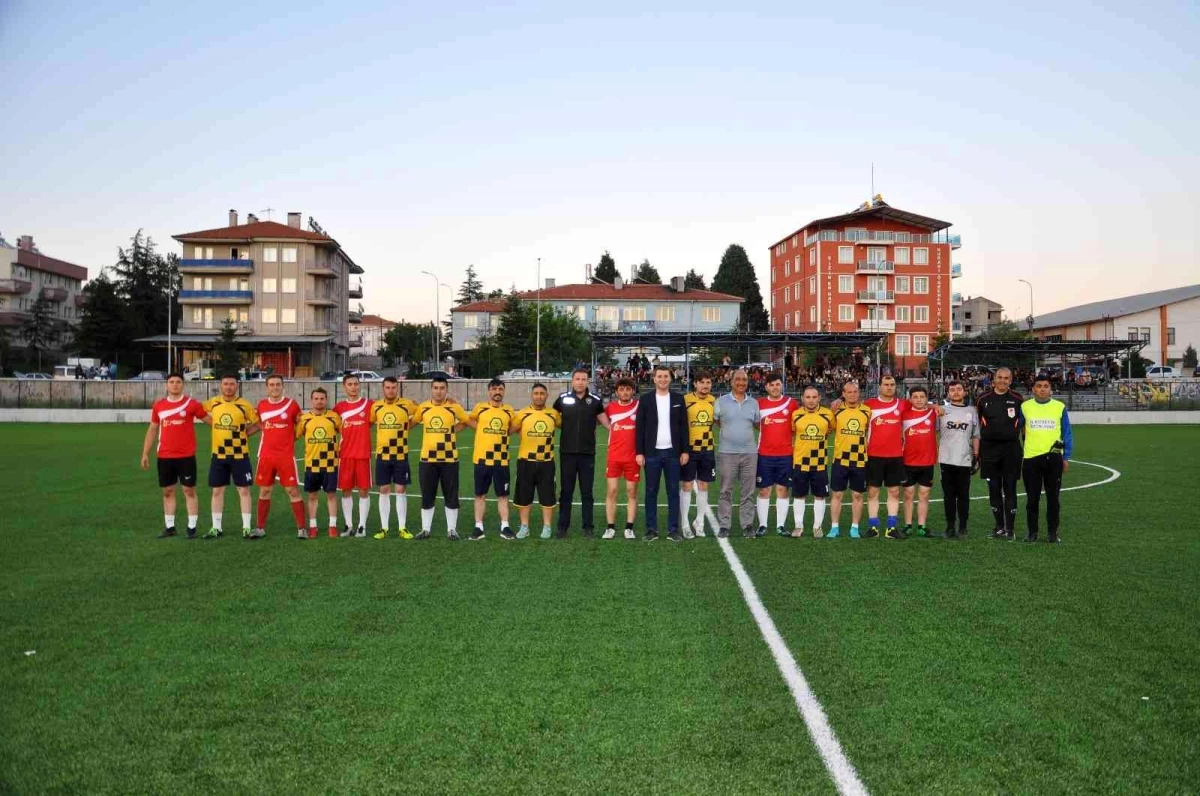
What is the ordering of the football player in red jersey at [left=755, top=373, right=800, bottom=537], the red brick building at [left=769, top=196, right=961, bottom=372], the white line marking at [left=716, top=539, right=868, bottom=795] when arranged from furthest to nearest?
the red brick building at [left=769, top=196, right=961, bottom=372] < the football player in red jersey at [left=755, top=373, right=800, bottom=537] < the white line marking at [left=716, top=539, right=868, bottom=795]

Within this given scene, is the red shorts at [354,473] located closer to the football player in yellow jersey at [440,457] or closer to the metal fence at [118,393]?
the football player in yellow jersey at [440,457]

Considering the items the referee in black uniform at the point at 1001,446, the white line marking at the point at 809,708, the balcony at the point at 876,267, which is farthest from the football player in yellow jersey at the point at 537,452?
the balcony at the point at 876,267

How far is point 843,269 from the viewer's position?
74562 millimetres

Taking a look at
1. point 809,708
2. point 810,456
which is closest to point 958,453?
point 810,456

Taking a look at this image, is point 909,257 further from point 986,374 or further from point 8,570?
point 8,570

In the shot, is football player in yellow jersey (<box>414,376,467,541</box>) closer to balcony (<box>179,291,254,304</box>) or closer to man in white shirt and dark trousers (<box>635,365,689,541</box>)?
man in white shirt and dark trousers (<box>635,365,689,541</box>)

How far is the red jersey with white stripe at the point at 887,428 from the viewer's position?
10.7 metres

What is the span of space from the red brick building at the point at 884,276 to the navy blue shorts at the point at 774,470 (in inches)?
2591

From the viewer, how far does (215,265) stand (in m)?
69.9

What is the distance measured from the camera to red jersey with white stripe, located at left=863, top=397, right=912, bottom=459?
1066 cm

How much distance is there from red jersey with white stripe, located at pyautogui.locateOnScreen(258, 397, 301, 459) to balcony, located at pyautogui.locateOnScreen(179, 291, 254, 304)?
63466 mm

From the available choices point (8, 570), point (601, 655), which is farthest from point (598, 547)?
point (8, 570)

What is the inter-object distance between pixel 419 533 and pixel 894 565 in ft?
17.3

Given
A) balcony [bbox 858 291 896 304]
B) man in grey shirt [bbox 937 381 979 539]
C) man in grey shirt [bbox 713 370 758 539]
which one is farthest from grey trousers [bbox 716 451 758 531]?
balcony [bbox 858 291 896 304]
